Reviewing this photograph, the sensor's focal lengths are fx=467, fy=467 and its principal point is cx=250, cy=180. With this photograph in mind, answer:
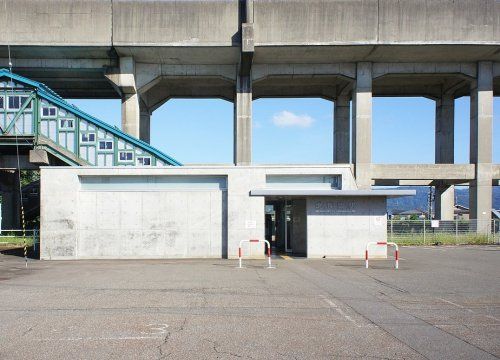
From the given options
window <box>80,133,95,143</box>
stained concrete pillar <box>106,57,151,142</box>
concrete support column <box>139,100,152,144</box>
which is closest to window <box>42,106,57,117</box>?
window <box>80,133,95,143</box>

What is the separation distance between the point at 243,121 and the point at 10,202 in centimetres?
2003

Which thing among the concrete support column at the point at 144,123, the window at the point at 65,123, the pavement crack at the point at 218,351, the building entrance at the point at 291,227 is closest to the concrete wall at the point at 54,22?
the window at the point at 65,123

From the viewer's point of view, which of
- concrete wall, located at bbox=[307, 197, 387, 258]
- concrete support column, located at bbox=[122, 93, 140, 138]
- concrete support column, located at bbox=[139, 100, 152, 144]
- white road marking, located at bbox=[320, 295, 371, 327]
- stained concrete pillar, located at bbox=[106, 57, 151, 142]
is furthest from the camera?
concrete support column, located at bbox=[139, 100, 152, 144]

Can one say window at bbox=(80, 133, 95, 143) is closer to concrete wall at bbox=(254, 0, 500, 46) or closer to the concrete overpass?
the concrete overpass

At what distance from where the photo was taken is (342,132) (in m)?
41.8

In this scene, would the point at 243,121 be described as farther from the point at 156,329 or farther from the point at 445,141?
the point at 156,329

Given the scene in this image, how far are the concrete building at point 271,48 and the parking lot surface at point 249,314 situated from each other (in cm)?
2060

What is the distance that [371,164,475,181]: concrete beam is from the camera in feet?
117

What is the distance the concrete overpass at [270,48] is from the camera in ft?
102

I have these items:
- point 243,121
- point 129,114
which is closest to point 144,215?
point 129,114

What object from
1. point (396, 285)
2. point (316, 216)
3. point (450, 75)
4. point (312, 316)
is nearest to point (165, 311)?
point (312, 316)

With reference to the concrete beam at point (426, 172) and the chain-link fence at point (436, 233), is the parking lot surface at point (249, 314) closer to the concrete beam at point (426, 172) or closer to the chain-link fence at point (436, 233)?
the chain-link fence at point (436, 233)

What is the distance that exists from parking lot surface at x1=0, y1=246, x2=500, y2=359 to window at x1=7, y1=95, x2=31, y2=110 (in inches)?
486

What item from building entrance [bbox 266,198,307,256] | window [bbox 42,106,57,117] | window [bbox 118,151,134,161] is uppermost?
window [bbox 42,106,57,117]
